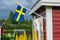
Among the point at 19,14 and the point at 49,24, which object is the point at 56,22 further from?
the point at 19,14

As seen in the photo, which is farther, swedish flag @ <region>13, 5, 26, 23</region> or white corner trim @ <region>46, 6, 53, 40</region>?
swedish flag @ <region>13, 5, 26, 23</region>

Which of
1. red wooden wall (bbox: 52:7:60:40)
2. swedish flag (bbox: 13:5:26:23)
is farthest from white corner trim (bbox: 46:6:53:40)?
swedish flag (bbox: 13:5:26:23)

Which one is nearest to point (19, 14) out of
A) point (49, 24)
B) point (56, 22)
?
point (49, 24)

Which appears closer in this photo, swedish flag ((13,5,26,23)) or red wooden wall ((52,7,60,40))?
red wooden wall ((52,7,60,40))

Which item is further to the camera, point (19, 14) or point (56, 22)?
point (19, 14)

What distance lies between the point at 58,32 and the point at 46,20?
0.46 m

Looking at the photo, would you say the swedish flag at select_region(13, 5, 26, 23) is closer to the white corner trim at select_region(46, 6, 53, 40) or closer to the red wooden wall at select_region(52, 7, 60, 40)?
the white corner trim at select_region(46, 6, 53, 40)

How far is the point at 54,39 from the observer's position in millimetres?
7363

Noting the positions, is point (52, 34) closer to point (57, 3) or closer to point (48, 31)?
point (48, 31)

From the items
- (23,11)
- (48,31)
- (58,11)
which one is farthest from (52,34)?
(23,11)

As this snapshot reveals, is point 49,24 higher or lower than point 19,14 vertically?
lower

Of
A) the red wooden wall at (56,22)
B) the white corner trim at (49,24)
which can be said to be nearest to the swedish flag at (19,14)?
the white corner trim at (49,24)

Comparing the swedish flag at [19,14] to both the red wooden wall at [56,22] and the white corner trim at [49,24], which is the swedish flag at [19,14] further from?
the red wooden wall at [56,22]

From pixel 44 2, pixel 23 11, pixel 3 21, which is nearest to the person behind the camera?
pixel 44 2
